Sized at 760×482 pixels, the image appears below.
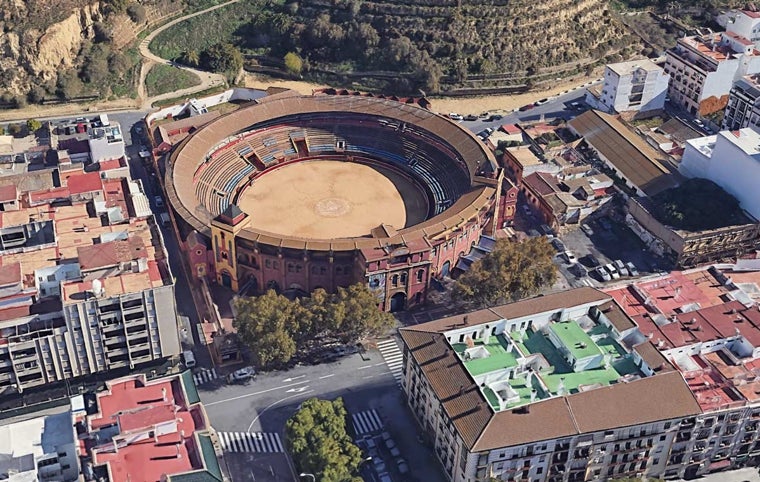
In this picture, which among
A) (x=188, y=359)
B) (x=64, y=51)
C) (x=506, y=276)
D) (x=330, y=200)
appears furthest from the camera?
(x=64, y=51)

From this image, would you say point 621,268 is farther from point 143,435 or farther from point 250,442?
point 143,435

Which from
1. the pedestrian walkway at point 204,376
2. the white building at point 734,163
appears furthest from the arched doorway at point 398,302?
the white building at point 734,163

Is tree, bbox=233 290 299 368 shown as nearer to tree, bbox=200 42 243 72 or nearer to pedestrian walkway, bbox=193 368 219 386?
pedestrian walkway, bbox=193 368 219 386

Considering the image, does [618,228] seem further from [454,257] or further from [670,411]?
[670,411]

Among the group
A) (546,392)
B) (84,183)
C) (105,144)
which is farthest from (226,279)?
(546,392)

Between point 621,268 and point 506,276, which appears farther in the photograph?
point 621,268

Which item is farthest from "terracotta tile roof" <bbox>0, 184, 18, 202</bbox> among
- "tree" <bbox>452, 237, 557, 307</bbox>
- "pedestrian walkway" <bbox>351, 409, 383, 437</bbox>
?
"tree" <bbox>452, 237, 557, 307</bbox>

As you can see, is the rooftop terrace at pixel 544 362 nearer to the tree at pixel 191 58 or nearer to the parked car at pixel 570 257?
the parked car at pixel 570 257
